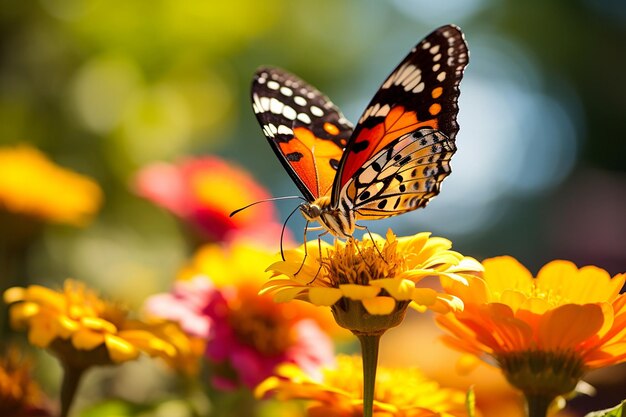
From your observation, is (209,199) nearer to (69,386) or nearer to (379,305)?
(69,386)

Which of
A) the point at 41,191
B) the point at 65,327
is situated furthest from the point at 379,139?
the point at 41,191

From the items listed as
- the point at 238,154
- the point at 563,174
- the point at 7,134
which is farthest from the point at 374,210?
the point at 563,174

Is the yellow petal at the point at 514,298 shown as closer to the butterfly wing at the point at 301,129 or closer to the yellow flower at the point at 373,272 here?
the yellow flower at the point at 373,272

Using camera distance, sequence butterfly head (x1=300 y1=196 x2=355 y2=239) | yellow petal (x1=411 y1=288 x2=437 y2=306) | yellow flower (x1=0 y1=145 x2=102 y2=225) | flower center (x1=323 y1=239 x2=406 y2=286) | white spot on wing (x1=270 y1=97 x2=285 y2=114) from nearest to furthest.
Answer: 1. yellow petal (x1=411 y1=288 x2=437 y2=306)
2. flower center (x1=323 y1=239 x2=406 y2=286)
3. butterfly head (x1=300 y1=196 x2=355 y2=239)
4. white spot on wing (x1=270 y1=97 x2=285 y2=114)
5. yellow flower (x1=0 y1=145 x2=102 y2=225)

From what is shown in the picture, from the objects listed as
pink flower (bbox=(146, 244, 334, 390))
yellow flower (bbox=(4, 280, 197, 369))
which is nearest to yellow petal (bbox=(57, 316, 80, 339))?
yellow flower (bbox=(4, 280, 197, 369))

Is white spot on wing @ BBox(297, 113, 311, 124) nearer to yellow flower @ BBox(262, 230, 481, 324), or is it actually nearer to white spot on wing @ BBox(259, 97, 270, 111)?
white spot on wing @ BBox(259, 97, 270, 111)

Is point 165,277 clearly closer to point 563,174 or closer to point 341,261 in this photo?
point 341,261
